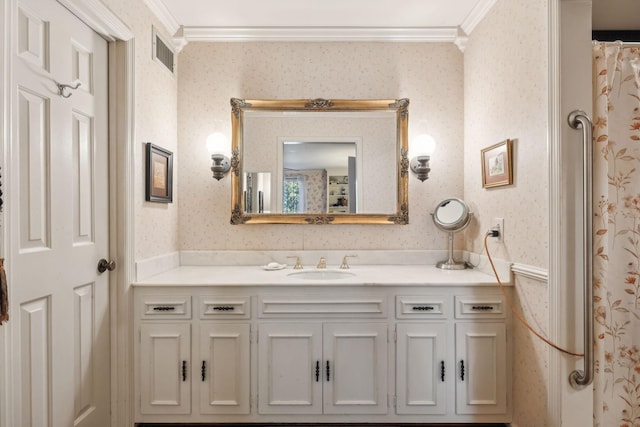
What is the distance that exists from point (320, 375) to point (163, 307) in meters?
0.97

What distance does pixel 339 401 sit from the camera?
2021 millimetres

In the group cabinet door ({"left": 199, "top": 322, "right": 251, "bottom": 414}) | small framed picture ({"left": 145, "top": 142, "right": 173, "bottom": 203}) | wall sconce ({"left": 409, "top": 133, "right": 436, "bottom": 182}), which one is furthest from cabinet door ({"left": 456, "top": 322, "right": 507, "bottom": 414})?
small framed picture ({"left": 145, "top": 142, "right": 173, "bottom": 203})

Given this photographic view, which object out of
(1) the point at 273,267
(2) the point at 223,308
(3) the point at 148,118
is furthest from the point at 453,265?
(3) the point at 148,118

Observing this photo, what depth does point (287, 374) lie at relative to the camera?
6.63 feet

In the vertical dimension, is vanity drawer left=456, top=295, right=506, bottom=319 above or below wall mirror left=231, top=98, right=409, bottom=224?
below

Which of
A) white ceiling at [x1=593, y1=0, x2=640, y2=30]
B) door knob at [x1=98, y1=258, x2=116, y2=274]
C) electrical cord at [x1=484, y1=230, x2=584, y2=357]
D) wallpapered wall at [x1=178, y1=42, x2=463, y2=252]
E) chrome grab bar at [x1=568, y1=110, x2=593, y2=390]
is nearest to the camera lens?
chrome grab bar at [x1=568, y1=110, x2=593, y2=390]

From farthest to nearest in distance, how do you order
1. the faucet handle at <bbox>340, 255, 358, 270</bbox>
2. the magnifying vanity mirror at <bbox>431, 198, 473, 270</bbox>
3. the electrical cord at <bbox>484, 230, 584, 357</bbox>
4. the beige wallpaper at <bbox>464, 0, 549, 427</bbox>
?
the faucet handle at <bbox>340, 255, 358, 270</bbox>
the magnifying vanity mirror at <bbox>431, 198, 473, 270</bbox>
the beige wallpaper at <bbox>464, 0, 549, 427</bbox>
the electrical cord at <bbox>484, 230, 584, 357</bbox>

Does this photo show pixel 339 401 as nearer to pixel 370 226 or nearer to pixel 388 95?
pixel 370 226

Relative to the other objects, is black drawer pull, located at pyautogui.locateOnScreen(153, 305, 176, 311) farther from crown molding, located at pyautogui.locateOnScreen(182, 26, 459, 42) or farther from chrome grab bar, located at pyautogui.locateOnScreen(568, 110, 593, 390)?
chrome grab bar, located at pyautogui.locateOnScreen(568, 110, 593, 390)

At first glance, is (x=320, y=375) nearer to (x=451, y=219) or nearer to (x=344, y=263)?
(x=344, y=263)

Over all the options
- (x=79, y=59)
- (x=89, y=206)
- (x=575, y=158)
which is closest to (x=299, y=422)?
(x=89, y=206)

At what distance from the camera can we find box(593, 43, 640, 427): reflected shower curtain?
5.13 ft

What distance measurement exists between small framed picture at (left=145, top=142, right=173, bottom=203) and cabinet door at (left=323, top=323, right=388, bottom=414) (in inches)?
54.3

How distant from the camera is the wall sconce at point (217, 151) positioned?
2.59 metres
